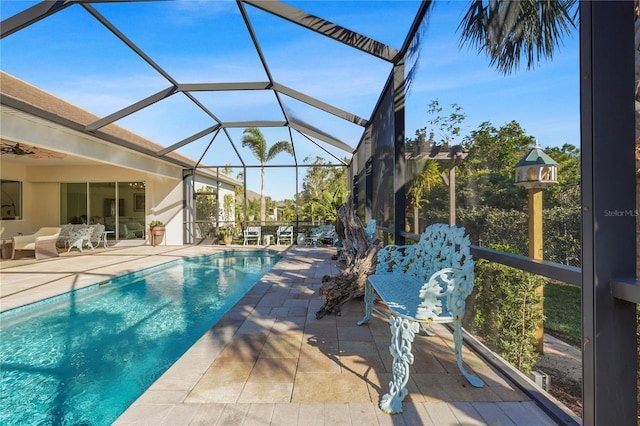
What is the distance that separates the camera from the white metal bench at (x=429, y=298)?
196 cm

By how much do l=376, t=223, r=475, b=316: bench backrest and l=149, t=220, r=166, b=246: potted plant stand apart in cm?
1057

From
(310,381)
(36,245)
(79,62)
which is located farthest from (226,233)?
(310,381)

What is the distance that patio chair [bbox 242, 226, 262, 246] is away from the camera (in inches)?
477

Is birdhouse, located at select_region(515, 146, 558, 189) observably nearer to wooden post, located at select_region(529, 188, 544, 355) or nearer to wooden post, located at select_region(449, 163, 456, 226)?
wooden post, located at select_region(529, 188, 544, 355)

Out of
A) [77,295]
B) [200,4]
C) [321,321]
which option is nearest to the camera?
[321,321]

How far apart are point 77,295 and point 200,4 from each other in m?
5.21

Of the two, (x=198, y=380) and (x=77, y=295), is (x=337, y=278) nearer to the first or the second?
(x=198, y=380)

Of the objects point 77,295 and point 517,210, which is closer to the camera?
point 517,210

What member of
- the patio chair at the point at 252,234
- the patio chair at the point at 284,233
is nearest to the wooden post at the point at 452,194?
the patio chair at the point at 284,233

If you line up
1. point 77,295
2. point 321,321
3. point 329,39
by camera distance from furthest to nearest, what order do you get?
point 77,295 < point 329,39 < point 321,321

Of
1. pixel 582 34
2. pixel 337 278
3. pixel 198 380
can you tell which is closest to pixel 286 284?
pixel 337 278

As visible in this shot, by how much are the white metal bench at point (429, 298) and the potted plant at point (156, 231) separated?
10936 millimetres

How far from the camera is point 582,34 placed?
1.39 meters

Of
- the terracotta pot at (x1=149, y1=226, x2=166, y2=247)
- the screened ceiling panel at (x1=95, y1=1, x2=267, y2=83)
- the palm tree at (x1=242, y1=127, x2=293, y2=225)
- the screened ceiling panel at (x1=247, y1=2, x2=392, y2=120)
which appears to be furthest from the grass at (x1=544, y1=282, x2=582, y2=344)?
the palm tree at (x1=242, y1=127, x2=293, y2=225)
